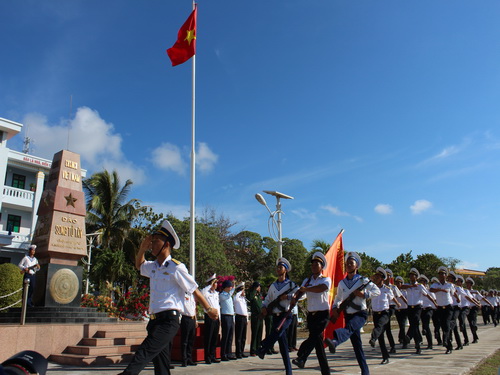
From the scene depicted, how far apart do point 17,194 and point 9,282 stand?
2120 centimetres

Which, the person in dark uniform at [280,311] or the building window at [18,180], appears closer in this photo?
the person in dark uniform at [280,311]

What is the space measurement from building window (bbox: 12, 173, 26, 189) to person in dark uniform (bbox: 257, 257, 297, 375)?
30.8 metres

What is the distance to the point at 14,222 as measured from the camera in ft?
103

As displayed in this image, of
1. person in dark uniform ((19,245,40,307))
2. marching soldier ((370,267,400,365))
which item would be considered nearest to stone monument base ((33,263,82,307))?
person in dark uniform ((19,245,40,307))

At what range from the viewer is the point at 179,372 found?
8.19 m

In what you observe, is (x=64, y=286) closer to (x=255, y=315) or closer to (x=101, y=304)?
(x=101, y=304)

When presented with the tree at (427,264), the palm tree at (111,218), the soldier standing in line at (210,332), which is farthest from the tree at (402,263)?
the soldier standing in line at (210,332)

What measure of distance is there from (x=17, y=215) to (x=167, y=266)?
3138 cm

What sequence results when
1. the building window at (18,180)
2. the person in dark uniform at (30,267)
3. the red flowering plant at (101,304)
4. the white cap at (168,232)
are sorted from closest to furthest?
the white cap at (168,232), the person in dark uniform at (30,267), the red flowering plant at (101,304), the building window at (18,180)

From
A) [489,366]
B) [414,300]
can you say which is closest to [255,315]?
[414,300]

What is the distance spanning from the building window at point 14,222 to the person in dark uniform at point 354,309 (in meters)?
29.9

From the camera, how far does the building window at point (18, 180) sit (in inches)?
1282

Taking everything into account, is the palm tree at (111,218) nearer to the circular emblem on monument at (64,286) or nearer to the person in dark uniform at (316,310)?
the circular emblem on monument at (64,286)

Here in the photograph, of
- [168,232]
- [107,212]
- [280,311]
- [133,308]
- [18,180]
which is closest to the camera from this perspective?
[168,232]
